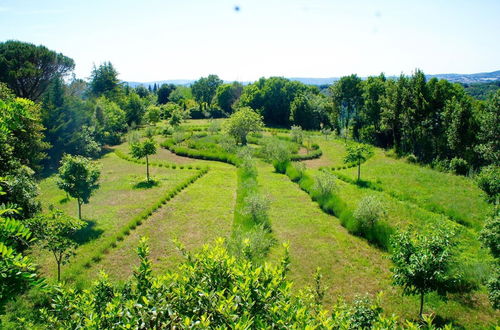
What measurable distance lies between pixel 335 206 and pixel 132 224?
13708 millimetres

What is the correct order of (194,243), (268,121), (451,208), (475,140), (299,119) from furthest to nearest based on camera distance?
(268,121), (299,119), (475,140), (451,208), (194,243)

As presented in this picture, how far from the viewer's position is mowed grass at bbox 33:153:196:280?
17266 millimetres

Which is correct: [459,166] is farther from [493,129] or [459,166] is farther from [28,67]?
[28,67]

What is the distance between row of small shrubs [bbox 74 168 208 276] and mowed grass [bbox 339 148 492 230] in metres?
16.8

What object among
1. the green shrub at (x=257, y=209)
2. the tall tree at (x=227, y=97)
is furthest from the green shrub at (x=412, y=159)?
the tall tree at (x=227, y=97)

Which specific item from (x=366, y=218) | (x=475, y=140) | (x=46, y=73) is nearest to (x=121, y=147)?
(x=46, y=73)

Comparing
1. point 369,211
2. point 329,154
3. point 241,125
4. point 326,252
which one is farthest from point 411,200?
point 241,125

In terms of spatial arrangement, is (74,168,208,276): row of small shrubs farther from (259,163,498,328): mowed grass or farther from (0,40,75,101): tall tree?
(0,40,75,101): tall tree

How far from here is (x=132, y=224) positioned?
2066cm

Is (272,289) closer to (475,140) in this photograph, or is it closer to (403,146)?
(475,140)

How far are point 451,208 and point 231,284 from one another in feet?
74.8

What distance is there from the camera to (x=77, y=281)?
14.3 metres

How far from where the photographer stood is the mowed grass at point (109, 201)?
17266 mm

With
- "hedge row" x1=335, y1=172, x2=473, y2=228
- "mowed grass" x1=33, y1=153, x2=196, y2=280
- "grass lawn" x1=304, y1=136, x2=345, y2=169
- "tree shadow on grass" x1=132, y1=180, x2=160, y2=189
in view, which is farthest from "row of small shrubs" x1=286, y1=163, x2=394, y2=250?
"tree shadow on grass" x1=132, y1=180, x2=160, y2=189
